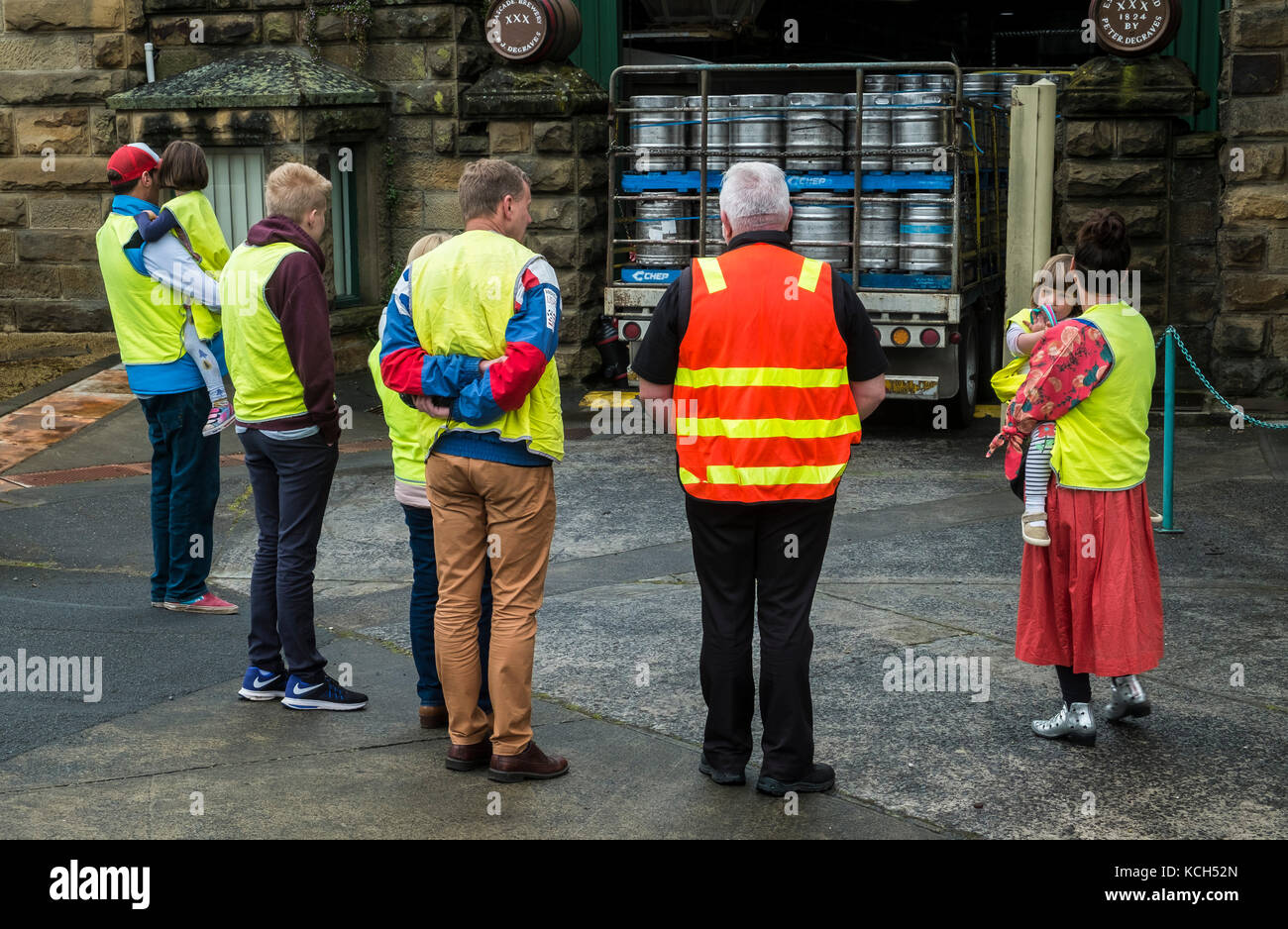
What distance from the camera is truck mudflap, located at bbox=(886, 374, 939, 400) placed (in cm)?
1114

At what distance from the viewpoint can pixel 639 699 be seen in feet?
18.8

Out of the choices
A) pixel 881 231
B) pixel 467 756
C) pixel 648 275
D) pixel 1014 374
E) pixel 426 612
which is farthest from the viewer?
pixel 648 275

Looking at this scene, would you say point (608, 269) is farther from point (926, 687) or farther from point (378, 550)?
point (926, 687)

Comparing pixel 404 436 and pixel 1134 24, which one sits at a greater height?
pixel 1134 24

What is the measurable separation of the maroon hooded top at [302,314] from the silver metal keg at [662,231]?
20.3 feet

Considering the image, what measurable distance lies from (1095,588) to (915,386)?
6074mm

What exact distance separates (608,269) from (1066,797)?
291 inches

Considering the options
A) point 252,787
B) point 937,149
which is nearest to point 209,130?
point 937,149

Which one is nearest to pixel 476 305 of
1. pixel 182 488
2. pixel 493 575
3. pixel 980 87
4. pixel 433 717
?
pixel 493 575

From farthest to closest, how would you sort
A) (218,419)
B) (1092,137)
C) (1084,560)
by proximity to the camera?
(1092,137)
(218,419)
(1084,560)

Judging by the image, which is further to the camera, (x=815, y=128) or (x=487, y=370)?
(x=815, y=128)

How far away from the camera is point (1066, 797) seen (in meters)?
4.77

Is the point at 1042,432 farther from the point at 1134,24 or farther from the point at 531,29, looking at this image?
the point at 531,29

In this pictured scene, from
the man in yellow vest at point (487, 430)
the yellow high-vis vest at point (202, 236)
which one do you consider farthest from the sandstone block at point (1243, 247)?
the man in yellow vest at point (487, 430)
